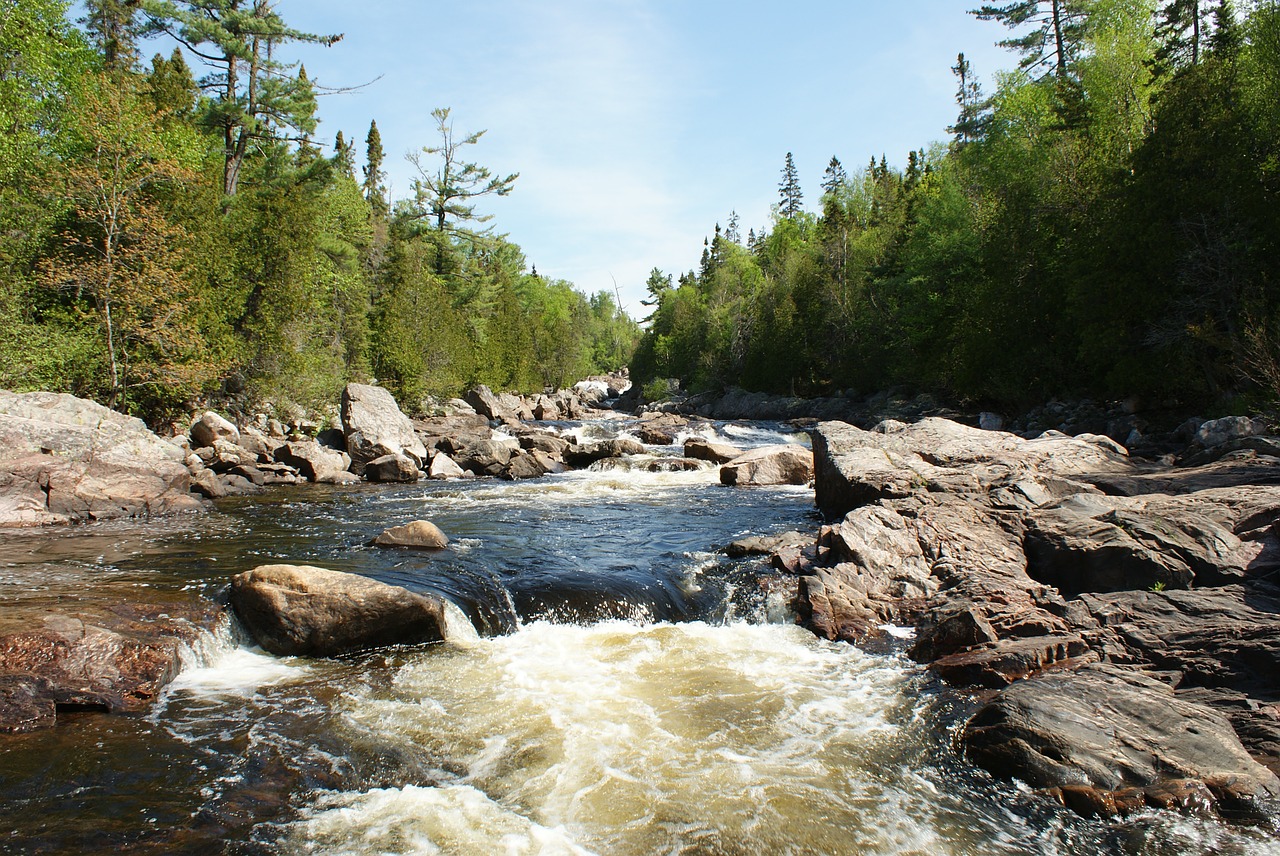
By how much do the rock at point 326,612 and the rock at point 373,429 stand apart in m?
12.9

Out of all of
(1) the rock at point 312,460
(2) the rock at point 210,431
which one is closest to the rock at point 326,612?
(1) the rock at point 312,460

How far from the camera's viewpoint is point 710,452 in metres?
23.0

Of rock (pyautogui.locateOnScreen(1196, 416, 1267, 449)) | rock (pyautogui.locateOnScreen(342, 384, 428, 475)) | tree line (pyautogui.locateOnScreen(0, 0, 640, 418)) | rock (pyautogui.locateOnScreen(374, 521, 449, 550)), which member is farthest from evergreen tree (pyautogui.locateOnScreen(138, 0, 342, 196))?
rock (pyautogui.locateOnScreen(1196, 416, 1267, 449))

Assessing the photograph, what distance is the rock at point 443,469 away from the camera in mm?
20797

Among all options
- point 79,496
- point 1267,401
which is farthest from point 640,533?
point 1267,401

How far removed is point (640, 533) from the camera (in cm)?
A: 1311

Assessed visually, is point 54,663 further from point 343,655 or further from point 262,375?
point 262,375

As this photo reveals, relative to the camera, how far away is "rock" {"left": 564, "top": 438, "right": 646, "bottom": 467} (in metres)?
23.4

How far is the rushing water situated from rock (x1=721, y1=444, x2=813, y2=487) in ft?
29.9

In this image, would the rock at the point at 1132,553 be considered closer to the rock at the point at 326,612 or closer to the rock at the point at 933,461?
the rock at the point at 933,461

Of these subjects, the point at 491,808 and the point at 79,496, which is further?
the point at 79,496

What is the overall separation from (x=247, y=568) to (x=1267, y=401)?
20406 mm

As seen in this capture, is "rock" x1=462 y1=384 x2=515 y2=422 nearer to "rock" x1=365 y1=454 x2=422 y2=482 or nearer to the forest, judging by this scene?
the forest

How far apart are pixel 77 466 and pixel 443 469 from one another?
944 centimetres
